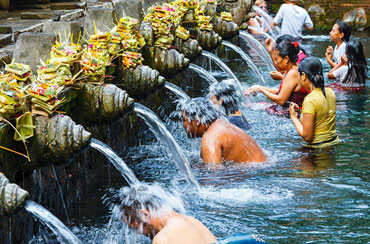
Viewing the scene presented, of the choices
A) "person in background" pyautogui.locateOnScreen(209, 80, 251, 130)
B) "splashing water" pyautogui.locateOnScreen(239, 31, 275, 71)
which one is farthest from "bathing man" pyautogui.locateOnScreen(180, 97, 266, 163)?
"splashing water" pyautogui.locateOnScreen(239, 31, 275, 71)

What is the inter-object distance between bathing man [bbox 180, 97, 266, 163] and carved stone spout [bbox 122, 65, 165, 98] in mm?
956

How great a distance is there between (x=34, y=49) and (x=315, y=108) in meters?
3.03

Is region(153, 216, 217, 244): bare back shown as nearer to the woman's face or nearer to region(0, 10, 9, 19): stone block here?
region(0, 10, 9, 19): stone block

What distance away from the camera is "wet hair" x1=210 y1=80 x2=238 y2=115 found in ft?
22.6

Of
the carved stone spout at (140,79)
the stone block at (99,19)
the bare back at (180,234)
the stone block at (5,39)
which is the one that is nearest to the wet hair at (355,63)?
the carved stone spout at (140,79)

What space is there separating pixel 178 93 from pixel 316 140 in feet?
7.34

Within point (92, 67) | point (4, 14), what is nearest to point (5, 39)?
point (92, 67)

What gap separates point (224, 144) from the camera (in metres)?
6.17

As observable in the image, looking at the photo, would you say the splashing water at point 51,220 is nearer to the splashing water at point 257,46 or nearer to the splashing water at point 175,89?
the splashing water at point 175,89

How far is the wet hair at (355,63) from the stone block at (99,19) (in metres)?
4.08

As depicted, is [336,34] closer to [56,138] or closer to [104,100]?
[104,100]

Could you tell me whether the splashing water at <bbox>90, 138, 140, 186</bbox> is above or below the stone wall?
below

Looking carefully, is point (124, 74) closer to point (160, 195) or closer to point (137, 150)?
point (137, 150)

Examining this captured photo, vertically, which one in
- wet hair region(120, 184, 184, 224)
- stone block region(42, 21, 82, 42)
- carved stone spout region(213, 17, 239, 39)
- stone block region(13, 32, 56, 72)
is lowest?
wet hair region(120, 184, 184, 224)
